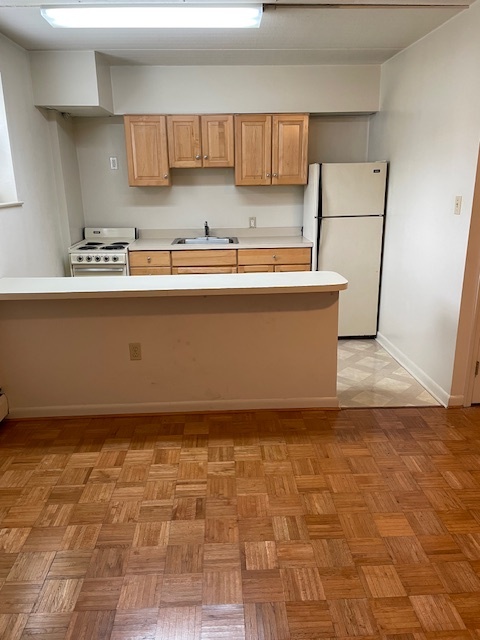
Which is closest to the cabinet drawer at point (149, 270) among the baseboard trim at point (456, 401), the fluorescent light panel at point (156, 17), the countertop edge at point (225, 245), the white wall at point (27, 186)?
the countertop edge at point (225, 245)

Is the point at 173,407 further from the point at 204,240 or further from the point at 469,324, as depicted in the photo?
the point at 204,240

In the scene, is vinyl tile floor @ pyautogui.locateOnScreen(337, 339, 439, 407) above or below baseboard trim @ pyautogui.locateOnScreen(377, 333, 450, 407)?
below

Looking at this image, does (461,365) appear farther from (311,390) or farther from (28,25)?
(28,25)

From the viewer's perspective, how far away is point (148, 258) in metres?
4.20

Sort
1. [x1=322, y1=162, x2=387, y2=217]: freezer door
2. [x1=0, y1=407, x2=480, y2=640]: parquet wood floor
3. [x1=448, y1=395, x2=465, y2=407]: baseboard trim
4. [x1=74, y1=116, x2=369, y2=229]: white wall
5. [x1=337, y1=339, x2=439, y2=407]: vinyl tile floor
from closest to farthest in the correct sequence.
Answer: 1. [x1=0, y1=407, x2=480, y2=640]: parquet wood floor
2. [x1=448, y1=395, x2=465, y2=407]: baseboard trim
3. [x1=337, y1=339, x2=439, y2=407]: vinyl tile floor
4. [x1=322, y1=162, x2=387, y2=217]: freezer door
5. [x1=74, y1=116, x2=369, y2=229]: white wall

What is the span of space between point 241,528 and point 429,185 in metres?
2.55

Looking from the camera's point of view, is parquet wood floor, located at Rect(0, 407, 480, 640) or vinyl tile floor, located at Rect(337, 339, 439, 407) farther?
vinyl tile floor, located at Rect(337, 339, 439, 407)

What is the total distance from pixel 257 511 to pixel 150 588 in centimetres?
57

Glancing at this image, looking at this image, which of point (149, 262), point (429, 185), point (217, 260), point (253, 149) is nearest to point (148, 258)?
point (149, 262)

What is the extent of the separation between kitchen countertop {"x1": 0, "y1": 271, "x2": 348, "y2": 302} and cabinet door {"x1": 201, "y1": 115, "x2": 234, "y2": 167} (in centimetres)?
190

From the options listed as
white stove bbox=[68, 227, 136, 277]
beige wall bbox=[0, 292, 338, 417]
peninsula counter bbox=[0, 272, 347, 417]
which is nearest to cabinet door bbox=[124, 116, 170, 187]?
white stove bbox=[68, 227, 136, 277]

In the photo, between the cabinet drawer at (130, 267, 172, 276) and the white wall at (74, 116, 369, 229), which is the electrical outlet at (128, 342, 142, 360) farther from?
the white wall at (74, 116, 369, 229)

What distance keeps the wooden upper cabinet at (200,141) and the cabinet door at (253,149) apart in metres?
0.08

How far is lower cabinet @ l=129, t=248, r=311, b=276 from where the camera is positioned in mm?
4199
